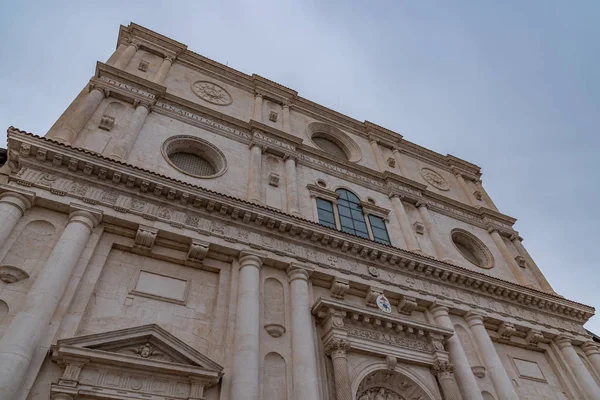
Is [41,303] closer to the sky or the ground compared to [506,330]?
closer to the ground

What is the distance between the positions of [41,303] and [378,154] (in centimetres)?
1682

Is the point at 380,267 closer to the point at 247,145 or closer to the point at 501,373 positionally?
the point at 501,373

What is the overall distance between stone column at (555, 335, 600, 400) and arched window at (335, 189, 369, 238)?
28.7 feet

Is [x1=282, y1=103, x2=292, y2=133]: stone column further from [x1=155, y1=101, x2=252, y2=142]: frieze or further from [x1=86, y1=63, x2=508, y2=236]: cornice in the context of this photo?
[x1=155, y1=101, x2=252, y2=142]: frieze

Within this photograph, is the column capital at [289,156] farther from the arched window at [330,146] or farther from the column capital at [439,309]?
the column capital at [439,309]

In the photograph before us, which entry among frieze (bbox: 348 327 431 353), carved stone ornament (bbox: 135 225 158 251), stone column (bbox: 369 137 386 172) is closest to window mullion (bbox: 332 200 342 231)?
frieze (bbox: 348 327 431 353)

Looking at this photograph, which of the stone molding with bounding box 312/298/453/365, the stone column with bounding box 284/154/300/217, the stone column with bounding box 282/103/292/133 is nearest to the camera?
the stone molding with bounding box 312/298/453/365

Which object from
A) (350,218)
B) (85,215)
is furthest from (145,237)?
(350,218)

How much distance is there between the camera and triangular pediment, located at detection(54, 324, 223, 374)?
8.29m

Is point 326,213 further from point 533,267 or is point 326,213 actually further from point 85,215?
point 533,267

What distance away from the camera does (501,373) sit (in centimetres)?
1318

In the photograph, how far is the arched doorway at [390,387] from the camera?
37.3 ft

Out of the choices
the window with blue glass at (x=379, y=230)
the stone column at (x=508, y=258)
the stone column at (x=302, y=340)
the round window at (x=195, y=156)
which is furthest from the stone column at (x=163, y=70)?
the stone column at (x=508, y=258)

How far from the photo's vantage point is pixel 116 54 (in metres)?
17.7
